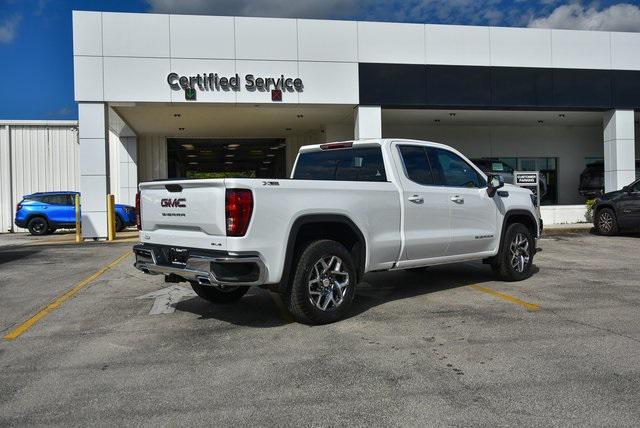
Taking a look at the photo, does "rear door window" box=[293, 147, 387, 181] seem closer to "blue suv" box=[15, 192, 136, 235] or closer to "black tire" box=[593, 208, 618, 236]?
"black tire" box=[593, 208, 618, 236]

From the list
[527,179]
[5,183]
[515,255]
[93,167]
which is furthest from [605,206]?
[5,183]

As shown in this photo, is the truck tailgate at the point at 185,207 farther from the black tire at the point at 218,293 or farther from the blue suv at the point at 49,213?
the blue suv at the point at 49,213

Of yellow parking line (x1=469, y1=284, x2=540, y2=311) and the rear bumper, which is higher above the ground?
the rear bumper

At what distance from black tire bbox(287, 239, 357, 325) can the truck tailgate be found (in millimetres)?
898

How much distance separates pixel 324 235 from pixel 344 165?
1.25 m

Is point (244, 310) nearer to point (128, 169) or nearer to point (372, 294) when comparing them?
point (372, 294)

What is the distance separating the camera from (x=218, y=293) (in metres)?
6.63

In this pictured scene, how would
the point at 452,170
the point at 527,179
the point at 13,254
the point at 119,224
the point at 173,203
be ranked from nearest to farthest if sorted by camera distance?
the point at 173,203 < the point at 452,170 < the point at 13,254 < the point at 527,179 < the point at 119,224

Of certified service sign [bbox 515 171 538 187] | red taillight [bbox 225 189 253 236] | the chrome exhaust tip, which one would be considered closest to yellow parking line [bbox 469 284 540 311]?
red taillight [bbox 225 189 253 236]

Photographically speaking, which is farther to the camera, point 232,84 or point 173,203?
point 232,84

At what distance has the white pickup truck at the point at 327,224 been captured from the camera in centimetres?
491

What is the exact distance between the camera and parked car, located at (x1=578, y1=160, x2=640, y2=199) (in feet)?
73.0

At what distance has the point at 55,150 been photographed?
79.7 ft

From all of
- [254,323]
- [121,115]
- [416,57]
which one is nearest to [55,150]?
[121,115]
